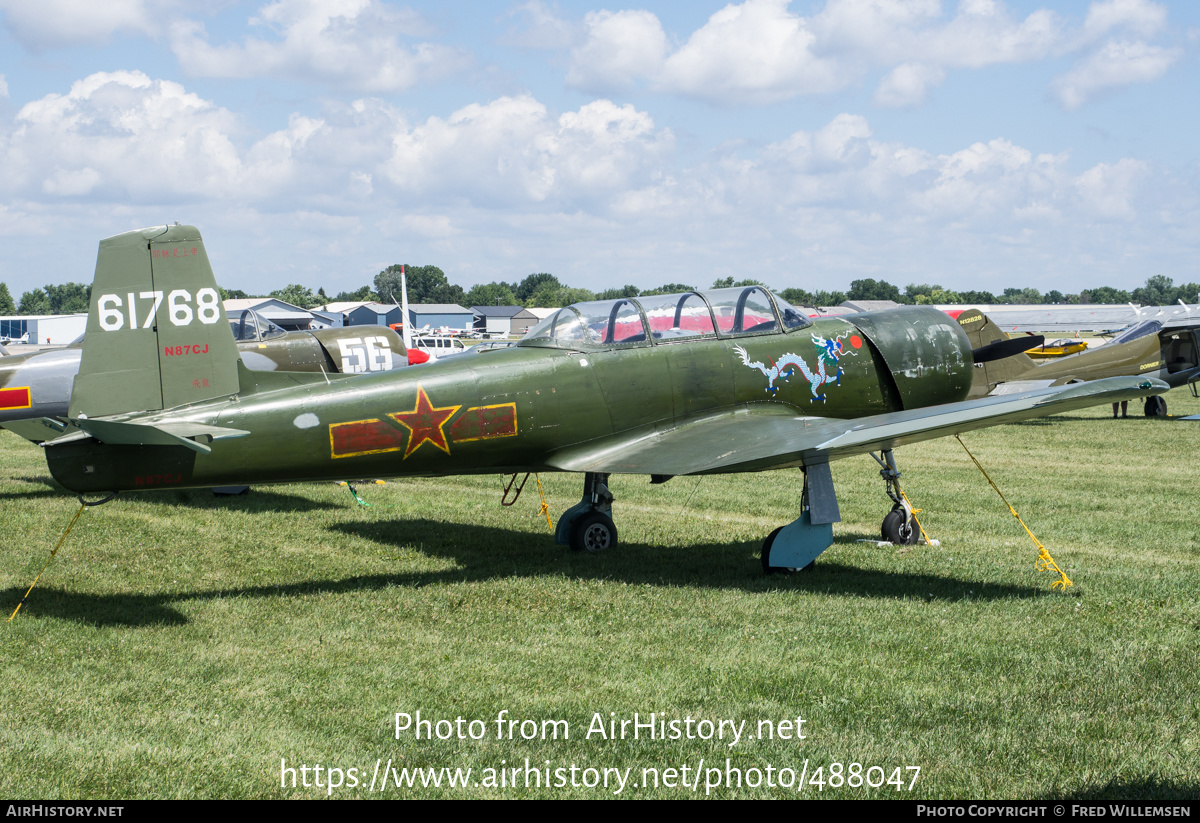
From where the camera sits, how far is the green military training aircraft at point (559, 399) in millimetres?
6898

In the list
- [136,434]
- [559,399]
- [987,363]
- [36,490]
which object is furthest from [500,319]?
[136,434]

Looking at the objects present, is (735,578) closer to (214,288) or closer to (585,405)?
(585,405)

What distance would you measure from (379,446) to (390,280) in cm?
16138

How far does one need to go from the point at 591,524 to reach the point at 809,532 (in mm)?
2271

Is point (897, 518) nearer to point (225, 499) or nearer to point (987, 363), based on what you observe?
point (225, 499)

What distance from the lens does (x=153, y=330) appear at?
703 centimetres

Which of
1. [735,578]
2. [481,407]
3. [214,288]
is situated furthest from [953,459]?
[214,288]

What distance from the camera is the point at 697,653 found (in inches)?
237

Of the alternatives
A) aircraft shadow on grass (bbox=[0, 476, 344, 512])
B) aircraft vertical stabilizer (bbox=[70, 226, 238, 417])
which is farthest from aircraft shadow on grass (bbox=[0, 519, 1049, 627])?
aircraft shadow on grass (bbox=[0, 476, 344, 512])

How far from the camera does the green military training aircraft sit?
690 cm

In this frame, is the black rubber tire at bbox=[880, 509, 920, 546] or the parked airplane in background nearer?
the black rubber tire at bbox=[880, 509, 920, 546]

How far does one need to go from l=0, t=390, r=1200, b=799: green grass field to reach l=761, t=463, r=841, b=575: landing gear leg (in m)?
0.21

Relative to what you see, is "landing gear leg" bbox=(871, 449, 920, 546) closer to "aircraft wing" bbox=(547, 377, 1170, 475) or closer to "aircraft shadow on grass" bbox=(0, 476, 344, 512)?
"aircraft wing" bbox=(547, 377, 1170, 475)

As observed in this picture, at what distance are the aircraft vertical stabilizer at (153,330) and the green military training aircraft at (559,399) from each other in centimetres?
1
